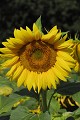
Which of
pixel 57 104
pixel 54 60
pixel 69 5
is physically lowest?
pixel 57 104

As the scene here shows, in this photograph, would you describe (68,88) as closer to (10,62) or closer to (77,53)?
(77,53)

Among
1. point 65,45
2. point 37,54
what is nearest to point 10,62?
point 37,54

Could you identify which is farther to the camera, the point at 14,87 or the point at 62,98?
the point at 62,98

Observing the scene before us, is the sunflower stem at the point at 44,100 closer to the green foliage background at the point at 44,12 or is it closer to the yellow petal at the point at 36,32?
the yellow petal at the point at 36,32

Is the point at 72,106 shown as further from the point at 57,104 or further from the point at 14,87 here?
the point at 14,87

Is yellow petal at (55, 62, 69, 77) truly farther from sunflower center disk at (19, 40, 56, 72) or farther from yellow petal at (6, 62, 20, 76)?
yellow petal at (6, 62, 20, 76)

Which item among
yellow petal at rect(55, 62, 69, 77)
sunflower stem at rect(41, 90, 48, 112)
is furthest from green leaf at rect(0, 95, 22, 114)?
yellow petal at rect(55, 62, 69, 77)

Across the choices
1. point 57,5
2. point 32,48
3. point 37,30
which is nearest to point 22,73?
→ point 32,48
